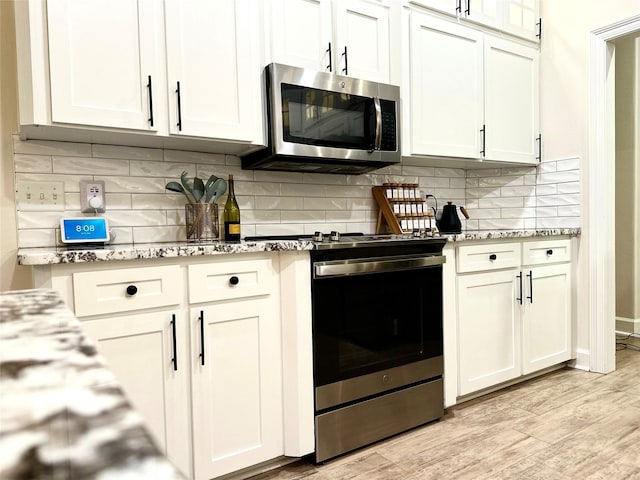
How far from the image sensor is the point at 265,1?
207 centimetres

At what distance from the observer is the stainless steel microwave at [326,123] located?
6.81 feet

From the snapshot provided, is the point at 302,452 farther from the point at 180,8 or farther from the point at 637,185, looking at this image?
the point at 637,185

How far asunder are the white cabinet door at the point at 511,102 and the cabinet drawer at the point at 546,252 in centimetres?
60

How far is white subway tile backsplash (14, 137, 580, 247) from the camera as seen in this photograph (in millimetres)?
1936

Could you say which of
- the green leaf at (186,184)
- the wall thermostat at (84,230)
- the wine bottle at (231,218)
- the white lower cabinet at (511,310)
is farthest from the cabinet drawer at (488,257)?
the wall thermostat at (84,230)

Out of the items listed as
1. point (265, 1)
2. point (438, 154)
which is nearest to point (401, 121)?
point (438, 154)

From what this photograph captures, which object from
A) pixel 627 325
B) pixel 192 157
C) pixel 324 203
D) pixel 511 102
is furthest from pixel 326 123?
pixel 627 325

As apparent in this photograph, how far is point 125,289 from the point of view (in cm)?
151

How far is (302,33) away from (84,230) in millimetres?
1328

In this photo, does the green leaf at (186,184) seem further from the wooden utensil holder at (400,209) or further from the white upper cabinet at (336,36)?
the wooden utensil holder at (400,209)

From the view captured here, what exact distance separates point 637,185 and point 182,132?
3.62 metres

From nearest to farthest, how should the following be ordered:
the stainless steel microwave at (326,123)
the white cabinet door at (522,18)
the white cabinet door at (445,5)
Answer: the stainless steel microwave at (326,123), the white cabinet door at (445,5), the white cabinet door at (522,18)

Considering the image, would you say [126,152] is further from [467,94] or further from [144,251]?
[467,94]

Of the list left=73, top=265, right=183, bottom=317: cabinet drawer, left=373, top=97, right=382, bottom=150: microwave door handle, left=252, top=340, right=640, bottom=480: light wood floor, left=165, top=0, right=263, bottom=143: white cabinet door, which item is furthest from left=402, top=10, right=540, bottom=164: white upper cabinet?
left=73, top=265, right=183, bottom=317: cabinet drawer
